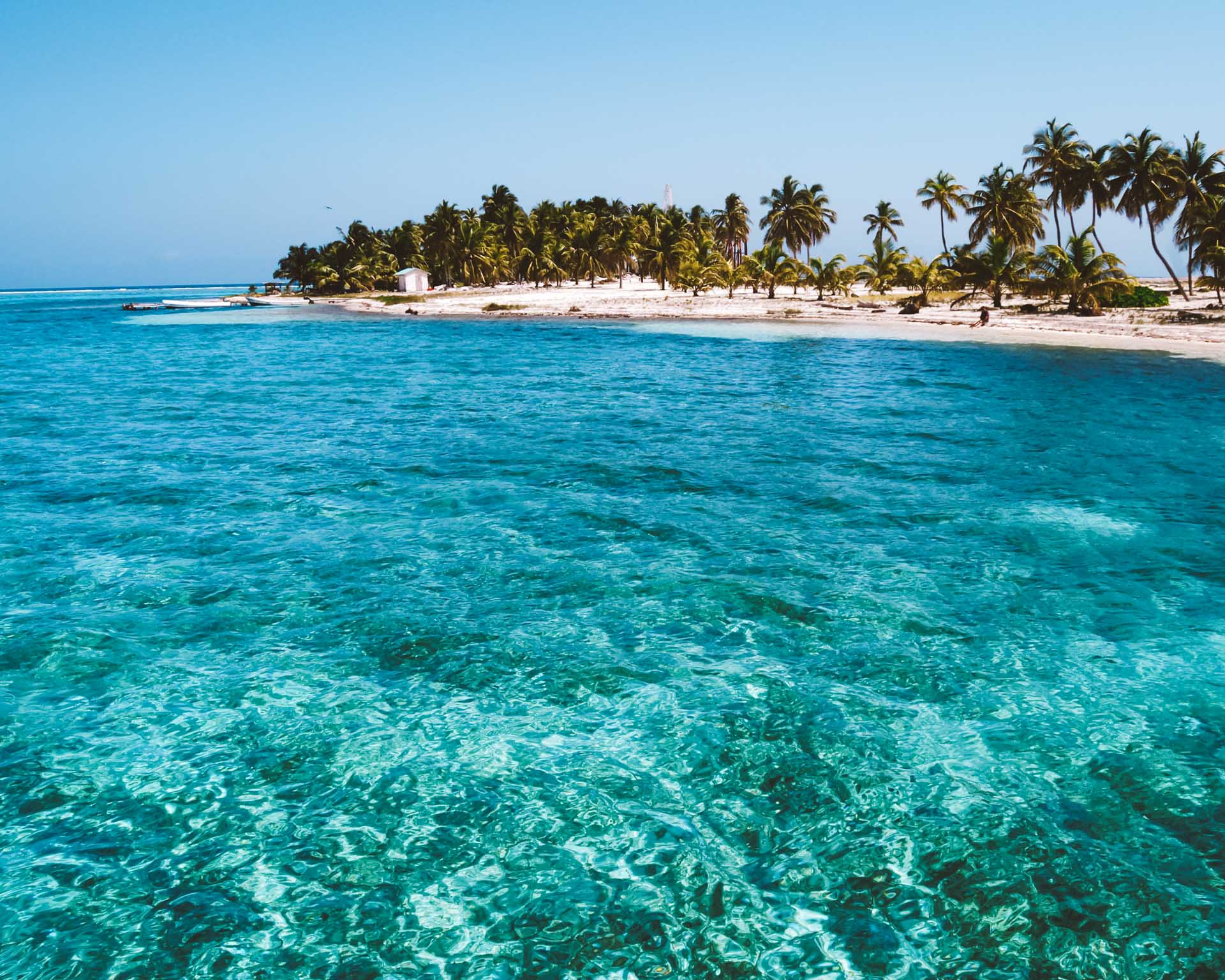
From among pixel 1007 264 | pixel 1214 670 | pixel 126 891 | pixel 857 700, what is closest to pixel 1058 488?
pixel 1214 670

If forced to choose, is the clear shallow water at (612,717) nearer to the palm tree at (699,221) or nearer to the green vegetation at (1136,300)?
the green vegetation at (1136,300)

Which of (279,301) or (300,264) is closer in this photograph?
(279,301)

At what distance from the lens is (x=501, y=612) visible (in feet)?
33.2

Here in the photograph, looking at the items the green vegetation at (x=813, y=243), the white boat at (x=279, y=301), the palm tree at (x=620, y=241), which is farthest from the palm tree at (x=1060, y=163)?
the white boat at (x=279, y=301)

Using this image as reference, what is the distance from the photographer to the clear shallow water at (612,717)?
5.18 metres

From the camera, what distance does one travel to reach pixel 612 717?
769 centimetres

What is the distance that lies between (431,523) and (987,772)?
983cm

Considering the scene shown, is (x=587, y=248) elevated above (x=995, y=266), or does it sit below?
above

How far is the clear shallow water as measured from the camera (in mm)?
5176

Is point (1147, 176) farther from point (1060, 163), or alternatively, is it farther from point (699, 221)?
point (699, 221)

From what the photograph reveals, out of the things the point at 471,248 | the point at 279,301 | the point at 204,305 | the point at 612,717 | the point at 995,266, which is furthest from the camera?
the point at 204,305

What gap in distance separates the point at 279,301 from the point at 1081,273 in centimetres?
9998

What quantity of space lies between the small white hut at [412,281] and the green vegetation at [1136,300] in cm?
8160

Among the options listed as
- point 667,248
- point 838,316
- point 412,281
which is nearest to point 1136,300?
point 838,316
